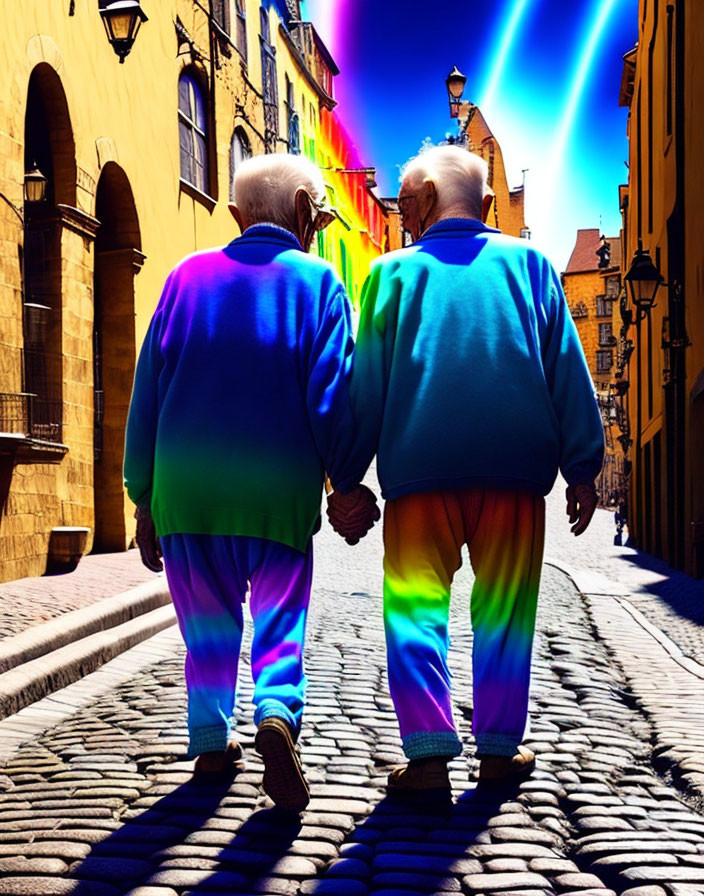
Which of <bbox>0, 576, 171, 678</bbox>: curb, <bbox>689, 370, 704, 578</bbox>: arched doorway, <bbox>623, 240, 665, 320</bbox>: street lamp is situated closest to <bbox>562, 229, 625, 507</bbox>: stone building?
<bbox>623, 240, 665, 320</bbox>: street lamp

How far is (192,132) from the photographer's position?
62.3ft

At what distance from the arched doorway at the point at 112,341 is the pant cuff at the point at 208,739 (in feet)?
36.3

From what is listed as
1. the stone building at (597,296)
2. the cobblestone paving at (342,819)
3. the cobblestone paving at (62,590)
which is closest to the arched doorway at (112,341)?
the cobblestone paving at (62,590)

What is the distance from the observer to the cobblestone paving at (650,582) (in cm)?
878

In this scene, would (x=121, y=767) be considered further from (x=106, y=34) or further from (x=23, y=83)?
(x=106, y=34)

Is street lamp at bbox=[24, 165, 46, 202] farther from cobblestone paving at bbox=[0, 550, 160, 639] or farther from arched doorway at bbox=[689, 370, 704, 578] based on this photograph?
arched doorway at bbox=[689, 370, 704, 578]

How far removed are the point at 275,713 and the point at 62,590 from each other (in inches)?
259

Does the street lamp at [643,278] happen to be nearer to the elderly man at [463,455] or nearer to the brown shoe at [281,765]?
the elderly man at [463,455]

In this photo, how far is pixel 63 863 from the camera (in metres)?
2.99

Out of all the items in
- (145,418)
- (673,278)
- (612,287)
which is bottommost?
(145,418)

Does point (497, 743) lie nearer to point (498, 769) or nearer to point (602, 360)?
point (498, 769)

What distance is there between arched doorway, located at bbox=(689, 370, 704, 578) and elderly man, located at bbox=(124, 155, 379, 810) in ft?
35.4

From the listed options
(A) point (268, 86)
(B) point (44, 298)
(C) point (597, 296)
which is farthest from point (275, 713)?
(C) point (597, 296)

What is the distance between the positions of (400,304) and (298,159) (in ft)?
2.05
